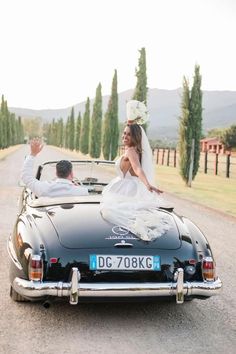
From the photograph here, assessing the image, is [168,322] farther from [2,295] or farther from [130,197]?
[2,295]

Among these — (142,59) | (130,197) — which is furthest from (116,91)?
(130,197)

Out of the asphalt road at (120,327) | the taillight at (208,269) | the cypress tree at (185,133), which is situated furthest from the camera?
the cypress tree at (185,133)

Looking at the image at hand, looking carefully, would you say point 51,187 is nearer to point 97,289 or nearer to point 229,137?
point 97,289

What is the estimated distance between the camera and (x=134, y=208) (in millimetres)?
5789

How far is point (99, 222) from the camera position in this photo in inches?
214

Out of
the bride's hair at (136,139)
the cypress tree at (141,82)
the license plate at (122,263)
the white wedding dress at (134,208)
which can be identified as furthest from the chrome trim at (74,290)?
the cypress tree at (141,82)

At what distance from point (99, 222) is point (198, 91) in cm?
1974

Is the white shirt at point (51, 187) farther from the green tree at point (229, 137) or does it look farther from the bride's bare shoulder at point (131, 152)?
the green tree at point (229, 137)

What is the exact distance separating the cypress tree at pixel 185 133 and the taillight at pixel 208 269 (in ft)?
62.9

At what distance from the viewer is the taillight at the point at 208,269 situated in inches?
206

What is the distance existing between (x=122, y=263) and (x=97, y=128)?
174 feet

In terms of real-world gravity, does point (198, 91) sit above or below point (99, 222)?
above

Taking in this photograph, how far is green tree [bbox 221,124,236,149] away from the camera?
8053 centimetres

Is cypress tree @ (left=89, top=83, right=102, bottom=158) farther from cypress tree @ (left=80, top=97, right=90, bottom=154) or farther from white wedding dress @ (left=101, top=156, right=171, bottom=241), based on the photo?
white wedding dress @ (left=101, top=156, right=171, bottom=241)
